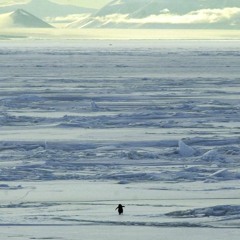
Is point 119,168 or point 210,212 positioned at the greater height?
point 210,212

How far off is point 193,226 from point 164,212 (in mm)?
659

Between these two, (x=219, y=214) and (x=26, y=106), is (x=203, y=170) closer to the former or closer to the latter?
(x=219, y=214)

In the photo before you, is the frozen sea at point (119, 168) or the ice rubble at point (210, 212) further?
the ice rubble at point (210, 212)

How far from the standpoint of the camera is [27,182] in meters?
10.9

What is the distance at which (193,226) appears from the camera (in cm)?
859

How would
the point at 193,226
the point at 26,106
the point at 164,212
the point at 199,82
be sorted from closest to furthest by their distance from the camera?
the point at 193,226
the point at 164,212
the point at 26,106
the point at 199,82

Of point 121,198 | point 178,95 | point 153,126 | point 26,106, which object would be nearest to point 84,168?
point 121,198

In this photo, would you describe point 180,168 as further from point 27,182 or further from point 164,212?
point 164,212

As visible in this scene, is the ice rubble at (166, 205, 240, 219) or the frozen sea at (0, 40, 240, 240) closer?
the frozen sea at (0, 40, 240, 240)

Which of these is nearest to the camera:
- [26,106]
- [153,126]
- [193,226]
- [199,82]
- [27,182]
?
[193,226]

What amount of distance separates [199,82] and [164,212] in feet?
74.9

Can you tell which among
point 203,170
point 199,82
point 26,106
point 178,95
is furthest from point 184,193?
point 199,82

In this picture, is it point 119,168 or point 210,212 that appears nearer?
point 210,212

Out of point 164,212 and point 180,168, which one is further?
point 180,168
